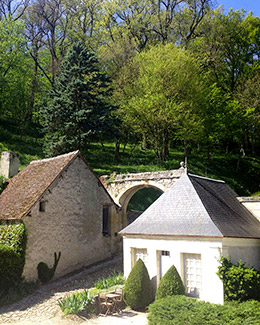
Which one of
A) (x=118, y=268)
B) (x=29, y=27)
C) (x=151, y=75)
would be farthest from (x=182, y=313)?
(x=29, y=27)

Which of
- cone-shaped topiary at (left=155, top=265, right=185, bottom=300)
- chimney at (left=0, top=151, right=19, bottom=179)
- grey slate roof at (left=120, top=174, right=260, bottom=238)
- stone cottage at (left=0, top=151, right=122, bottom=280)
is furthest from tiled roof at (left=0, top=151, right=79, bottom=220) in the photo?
cone-shaped topiary at (left=155, top=265, right=185, bottom=300)

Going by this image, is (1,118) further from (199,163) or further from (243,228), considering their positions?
(243,228)

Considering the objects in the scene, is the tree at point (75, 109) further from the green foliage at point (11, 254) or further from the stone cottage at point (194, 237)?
the stone cottage at point (194, 237)

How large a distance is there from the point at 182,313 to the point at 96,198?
29.7ft

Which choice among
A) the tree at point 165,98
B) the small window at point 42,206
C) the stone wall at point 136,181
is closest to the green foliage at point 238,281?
the stone wall at point 136,181

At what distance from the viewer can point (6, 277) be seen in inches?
533

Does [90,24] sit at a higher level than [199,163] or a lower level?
higher

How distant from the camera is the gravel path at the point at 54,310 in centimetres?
1147

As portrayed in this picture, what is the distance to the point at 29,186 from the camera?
662 inches

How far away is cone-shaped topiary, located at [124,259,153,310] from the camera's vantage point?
12172mm

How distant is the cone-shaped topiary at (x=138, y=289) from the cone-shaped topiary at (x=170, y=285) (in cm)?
45

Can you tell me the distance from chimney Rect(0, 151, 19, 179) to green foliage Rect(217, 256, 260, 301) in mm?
12812

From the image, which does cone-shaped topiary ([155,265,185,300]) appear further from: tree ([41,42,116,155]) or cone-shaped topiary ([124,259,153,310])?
tree ([41,42,116,155])

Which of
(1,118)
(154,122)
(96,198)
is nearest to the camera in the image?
(96,198)
